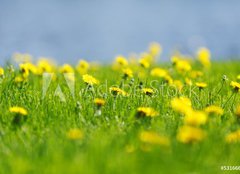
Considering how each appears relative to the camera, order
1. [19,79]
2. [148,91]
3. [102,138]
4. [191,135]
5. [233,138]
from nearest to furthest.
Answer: [191,135] < [102,138] < [233,138] < [148,91] < [19,79]

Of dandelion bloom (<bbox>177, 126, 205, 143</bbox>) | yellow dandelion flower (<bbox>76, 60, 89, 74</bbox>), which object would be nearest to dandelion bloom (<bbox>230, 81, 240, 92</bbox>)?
dandelion bloom (<bbox>177, 126, 205, 143</bbox>)

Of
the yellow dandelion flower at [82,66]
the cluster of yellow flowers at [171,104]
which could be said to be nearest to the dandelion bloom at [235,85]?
the cluster of yellow flowers at [171,104]

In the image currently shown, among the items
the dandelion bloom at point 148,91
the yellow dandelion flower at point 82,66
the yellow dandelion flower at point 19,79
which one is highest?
the yellow dandelion flower at point 82,66

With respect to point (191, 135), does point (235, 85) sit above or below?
above

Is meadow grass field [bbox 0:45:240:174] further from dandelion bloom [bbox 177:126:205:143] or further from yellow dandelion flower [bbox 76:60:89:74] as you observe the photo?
yellow dandelion flower [bbox 76:60:89:74]

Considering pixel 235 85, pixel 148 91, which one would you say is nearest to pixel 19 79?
pixel 148 91

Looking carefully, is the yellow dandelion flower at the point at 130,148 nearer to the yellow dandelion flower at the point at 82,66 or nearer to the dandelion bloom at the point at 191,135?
the dandelion bloom at the point at 191,135

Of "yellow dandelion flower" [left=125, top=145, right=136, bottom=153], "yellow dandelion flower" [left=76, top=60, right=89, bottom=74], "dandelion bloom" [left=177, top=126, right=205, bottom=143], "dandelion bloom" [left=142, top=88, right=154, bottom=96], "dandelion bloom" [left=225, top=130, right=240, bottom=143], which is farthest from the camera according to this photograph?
"yellow dandelion flower" [left=76, top=60, right=89, bottom=74]

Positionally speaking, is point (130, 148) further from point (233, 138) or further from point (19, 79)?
point (19, 79)
